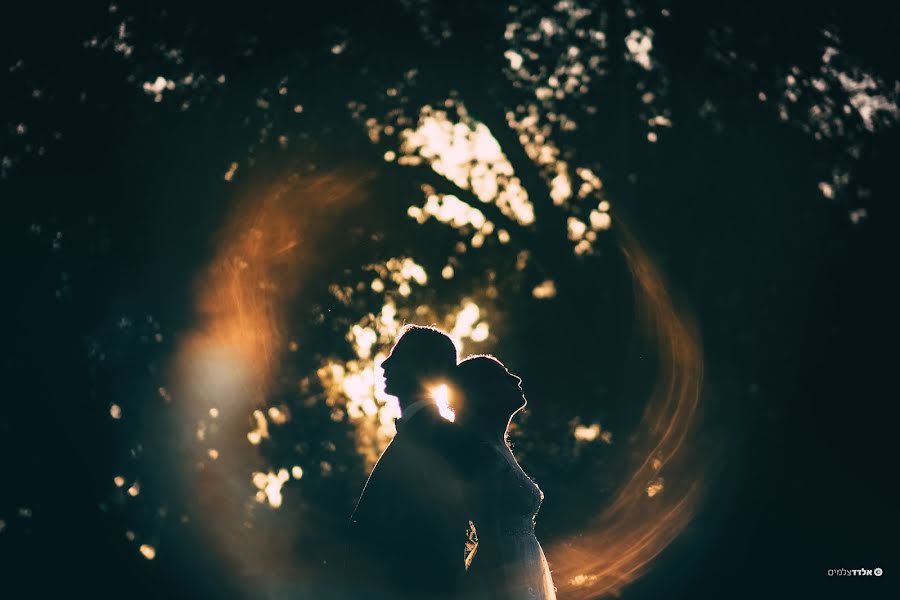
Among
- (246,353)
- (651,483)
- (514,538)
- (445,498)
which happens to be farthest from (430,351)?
(246,353)

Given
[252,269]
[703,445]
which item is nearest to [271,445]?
[252,269]

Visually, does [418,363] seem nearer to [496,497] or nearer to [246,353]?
[496,497]

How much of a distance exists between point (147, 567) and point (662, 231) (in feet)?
32.7

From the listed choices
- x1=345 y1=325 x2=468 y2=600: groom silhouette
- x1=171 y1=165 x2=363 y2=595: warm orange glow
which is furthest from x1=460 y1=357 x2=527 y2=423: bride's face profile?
x1=171 y1=165 x2=363 y2=595: warm orange glow

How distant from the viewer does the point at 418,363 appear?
3.04 m

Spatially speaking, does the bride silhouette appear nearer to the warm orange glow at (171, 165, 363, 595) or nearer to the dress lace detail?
the dress lace detail

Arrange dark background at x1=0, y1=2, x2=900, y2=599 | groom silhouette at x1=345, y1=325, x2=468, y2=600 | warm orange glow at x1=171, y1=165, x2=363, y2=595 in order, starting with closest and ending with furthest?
groom silhouette at x1=345, y1=325, x2=468, y2=600 → dark background at x1=0, y1=2, x2=900, y2=599 → warm orange glow at x1=171, y1=165, x2=363, y2=595

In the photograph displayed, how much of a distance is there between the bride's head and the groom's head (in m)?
0.09

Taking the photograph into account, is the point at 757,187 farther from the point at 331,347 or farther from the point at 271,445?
the point at 271,445

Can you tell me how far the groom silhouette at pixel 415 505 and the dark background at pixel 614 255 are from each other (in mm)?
6366

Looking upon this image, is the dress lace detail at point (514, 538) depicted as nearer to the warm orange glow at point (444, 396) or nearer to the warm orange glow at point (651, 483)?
the warm orange glow at point (444, 396)

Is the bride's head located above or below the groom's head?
below

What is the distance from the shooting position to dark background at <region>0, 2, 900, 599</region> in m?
7.61

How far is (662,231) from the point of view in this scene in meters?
9.09
